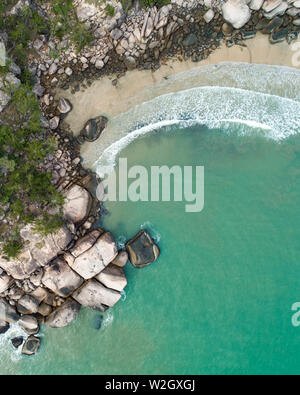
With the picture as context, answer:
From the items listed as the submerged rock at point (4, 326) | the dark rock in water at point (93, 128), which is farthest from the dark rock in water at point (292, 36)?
the submerged rock at point (4, 326)

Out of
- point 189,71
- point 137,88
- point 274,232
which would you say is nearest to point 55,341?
point 274,232

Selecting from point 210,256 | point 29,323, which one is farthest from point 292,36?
point 29,323

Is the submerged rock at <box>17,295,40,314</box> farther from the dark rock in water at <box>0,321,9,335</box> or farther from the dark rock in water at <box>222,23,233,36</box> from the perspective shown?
the dark rock in water at <box>222,23,233,36</box>

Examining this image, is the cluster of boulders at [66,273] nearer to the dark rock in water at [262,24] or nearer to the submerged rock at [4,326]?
the submerged rock at [4,326]

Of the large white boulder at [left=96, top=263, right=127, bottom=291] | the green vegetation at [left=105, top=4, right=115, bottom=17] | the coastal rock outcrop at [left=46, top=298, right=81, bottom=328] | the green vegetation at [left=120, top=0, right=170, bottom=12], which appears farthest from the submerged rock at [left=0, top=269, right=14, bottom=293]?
the green vegetation at [left=120, top=0, right=170, bottom=12]

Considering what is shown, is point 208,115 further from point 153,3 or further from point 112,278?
point 112,278

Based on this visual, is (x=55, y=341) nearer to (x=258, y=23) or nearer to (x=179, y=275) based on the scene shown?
(x=179, y=275)

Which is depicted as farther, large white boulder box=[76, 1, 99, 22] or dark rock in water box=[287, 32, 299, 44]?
dark rock in water box=[287, 32, 299, 44]
